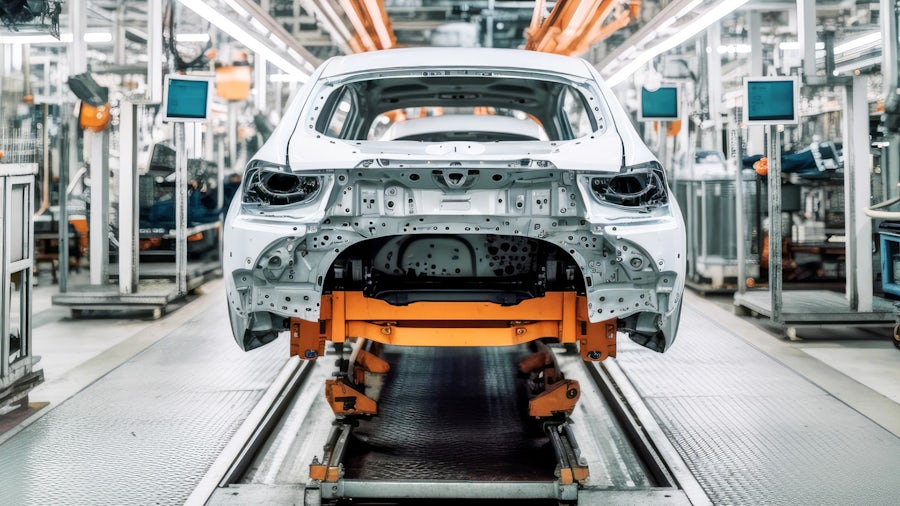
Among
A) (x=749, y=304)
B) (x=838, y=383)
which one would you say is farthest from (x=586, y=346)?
(x=749, y=304)

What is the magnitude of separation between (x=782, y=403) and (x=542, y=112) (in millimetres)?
2027

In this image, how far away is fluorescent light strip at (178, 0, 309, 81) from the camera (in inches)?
211

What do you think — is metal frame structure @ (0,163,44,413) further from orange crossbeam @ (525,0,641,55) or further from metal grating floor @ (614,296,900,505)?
orange crossbeam @ (525,0,641,55)

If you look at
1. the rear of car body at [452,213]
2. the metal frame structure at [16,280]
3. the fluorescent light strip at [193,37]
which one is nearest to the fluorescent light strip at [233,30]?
the fluorescent light strip at [193,37]

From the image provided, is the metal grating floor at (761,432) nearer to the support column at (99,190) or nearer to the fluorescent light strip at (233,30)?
the fluorescent light strip at (233,30)

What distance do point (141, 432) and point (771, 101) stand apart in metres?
4.56

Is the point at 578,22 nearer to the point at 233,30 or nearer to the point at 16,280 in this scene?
the point at 233,30

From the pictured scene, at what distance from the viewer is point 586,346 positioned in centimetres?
321

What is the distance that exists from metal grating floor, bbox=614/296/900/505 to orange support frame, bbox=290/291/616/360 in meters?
0.69

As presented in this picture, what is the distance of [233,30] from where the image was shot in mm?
6117

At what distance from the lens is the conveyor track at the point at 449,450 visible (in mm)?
2732

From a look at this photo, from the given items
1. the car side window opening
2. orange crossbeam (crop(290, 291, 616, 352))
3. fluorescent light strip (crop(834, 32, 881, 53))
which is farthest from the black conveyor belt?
fluorescent light strip (crop(834, 32, 881, 53))

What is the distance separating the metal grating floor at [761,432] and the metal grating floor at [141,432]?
2.03 metres

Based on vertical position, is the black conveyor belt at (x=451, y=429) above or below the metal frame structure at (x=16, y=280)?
below
